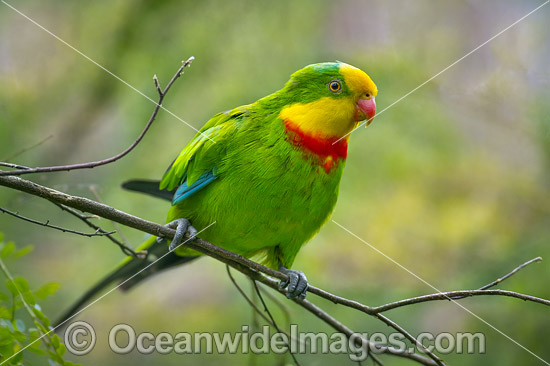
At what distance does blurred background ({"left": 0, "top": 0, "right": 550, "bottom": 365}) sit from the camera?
375cm

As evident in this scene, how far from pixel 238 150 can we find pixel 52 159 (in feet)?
7.11

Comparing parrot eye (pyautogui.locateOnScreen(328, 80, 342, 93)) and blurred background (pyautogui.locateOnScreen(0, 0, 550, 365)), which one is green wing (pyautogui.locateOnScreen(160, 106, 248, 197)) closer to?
parrot eye (pyautogui.locateOnScreen(328, 80, 342, 93))

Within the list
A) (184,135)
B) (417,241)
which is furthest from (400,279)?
(184,135)

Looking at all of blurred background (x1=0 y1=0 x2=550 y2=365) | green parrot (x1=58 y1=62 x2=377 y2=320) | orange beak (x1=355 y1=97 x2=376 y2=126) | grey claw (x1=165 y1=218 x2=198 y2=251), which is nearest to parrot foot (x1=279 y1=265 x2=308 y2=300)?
green parrot (x1=58 y1=62 x2=377 y2=320)

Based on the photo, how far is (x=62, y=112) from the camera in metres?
4.21

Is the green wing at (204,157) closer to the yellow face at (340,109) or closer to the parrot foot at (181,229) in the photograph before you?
the parrot foot at (181,229)

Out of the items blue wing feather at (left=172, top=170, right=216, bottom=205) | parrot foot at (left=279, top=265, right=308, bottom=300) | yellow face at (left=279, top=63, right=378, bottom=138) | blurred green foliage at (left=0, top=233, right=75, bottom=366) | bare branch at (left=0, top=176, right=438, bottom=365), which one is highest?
yellow face at (left=279, top=63, right=378, bottom=138)

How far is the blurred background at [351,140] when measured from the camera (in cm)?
375

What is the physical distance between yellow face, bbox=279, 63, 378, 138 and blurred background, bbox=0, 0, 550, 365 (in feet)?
5.05

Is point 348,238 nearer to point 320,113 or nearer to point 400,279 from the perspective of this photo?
point 400,279

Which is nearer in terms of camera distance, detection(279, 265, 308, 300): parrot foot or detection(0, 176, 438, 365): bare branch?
detection(0, 176, 438, 365): bare branch

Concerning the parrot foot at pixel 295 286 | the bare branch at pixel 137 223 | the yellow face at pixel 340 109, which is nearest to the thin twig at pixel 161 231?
the bare branch at pixel 137 223

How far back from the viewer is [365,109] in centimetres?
231

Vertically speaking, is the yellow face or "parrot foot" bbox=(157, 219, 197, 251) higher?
Answer: the yellow face
